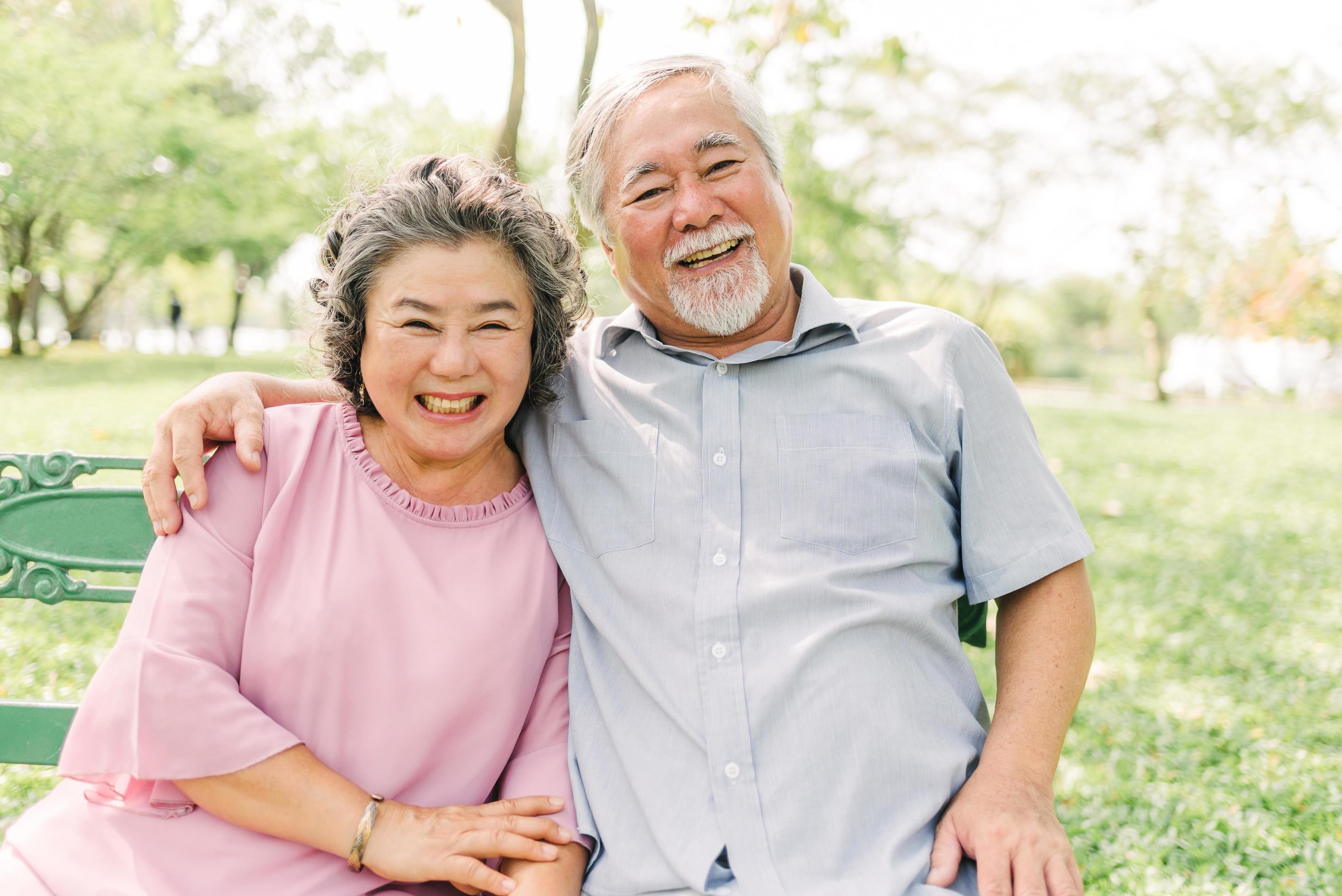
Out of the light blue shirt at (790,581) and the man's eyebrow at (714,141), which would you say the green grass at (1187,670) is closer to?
the light blue shirt at (790,581)

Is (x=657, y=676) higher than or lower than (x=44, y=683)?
higher

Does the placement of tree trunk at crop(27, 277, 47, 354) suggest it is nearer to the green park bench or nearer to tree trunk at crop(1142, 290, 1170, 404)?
the green park bench

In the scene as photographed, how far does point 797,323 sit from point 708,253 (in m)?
0.29

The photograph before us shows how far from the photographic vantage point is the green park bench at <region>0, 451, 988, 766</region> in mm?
2432

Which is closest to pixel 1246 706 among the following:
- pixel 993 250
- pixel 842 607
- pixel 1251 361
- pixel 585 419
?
pixel 842 607

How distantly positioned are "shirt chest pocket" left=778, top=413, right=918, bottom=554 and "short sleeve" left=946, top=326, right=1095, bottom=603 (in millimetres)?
126

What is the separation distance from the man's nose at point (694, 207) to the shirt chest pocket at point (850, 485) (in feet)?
1.94

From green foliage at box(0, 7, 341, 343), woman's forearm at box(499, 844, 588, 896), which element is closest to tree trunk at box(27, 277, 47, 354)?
green foliage at box(0, 7, 341, 343)

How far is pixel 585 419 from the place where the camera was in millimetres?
2408

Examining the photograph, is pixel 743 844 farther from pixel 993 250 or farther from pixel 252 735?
pixel 993 250

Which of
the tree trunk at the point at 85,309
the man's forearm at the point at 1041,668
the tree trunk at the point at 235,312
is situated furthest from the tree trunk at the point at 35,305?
the tree trunk at the point at 235,312

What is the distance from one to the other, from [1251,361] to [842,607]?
32.6 meters

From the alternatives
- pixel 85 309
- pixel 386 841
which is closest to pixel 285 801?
pixel 386 841

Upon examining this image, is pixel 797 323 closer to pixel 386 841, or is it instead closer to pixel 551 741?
pixel 551 741
